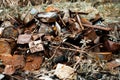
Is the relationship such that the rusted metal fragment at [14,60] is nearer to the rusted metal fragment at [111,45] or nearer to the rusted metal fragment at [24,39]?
the rusted metal fragment at [24,39]

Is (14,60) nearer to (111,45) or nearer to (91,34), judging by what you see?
(91,34)

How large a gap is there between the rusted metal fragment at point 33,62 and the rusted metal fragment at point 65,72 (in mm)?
427

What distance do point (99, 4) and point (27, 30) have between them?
9.65 feet

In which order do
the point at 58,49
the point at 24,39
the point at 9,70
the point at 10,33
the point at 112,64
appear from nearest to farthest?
the point at 9,70, the point at 112,64, the point at 58,49, the point at 24,39, the point at 10,33

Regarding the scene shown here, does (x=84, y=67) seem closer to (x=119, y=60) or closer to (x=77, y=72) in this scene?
(x=77, y=72)

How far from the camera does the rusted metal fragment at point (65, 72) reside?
3.92 m

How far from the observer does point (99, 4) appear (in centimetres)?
722

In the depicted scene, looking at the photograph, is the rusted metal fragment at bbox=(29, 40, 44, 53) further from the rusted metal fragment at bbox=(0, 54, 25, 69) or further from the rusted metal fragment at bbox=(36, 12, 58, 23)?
the rusted metal fragment at bbox=(36, 12, 58, 23)

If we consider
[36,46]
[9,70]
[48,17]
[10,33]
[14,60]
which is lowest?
[9,70]

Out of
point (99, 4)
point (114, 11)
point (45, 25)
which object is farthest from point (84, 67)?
point (99, 4)

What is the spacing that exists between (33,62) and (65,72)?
642mm

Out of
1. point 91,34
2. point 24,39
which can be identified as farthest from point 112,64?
point 24,39

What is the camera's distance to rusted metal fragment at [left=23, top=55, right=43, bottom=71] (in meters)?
4.27

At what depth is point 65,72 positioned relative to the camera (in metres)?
3.93
